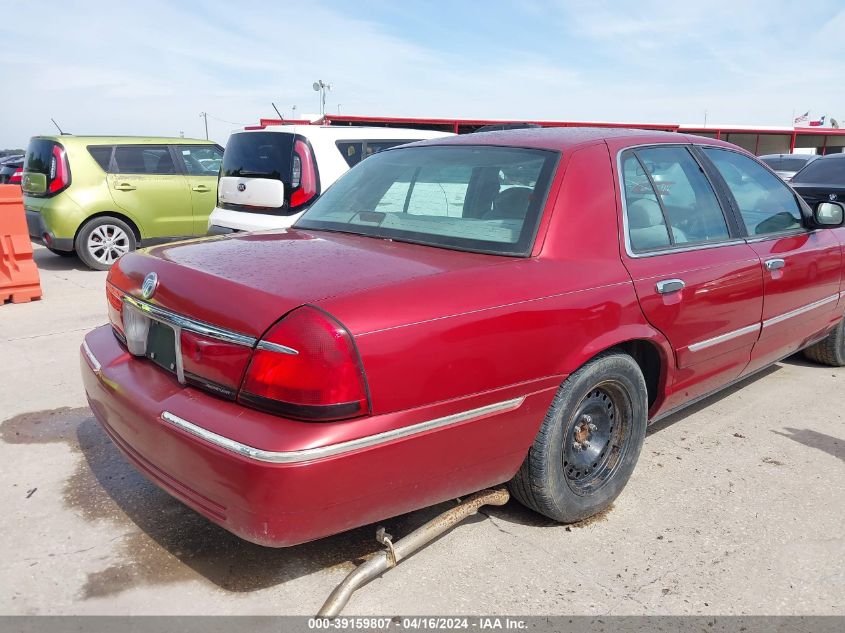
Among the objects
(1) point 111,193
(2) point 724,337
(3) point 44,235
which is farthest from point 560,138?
(3) point 44,235

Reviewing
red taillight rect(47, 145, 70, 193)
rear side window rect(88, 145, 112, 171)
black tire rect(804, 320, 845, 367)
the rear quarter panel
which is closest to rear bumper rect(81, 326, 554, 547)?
black tire rect(804, 320, 845, 367)

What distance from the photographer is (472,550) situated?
8.95 feet

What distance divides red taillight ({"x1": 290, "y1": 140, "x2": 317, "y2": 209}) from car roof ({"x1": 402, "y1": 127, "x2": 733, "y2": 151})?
A: 102 inches

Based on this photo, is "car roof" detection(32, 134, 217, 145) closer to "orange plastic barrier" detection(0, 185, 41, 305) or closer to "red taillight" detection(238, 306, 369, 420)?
"orange plastic barrier" detection(0, 185, 41, 305)

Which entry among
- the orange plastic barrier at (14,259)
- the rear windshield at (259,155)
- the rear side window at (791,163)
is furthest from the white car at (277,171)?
the rear side window at (791,163)

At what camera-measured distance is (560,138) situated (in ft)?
10.3

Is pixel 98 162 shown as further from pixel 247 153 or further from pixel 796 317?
pixel 796 317

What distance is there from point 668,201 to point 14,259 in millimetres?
6403

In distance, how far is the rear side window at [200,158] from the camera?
9453mm

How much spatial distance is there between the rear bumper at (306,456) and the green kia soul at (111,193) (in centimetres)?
682

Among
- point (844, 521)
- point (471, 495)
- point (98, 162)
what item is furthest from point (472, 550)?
point (98, 162)

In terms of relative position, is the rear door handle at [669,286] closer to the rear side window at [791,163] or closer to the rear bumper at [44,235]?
the rear bumper at [44,235]

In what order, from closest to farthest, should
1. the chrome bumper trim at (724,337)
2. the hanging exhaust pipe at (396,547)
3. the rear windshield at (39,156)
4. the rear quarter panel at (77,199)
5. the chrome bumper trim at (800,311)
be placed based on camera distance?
the hanging exhaust pipe at (396,547)
the chrome bumper trim at (724,337)
the chrome bumper trim at (800,311)
the rear quarter panel at (77,199)
the rear windshield at (39,156)

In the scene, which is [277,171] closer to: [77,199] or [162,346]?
[77,199]
